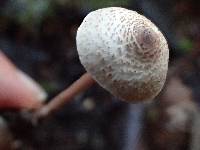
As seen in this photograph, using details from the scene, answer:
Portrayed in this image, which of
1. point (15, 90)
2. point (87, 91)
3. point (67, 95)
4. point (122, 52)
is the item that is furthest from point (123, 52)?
point (87, 91)

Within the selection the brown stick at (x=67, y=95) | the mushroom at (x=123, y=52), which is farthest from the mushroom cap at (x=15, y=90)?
the mushroom at (x=123, y=52)

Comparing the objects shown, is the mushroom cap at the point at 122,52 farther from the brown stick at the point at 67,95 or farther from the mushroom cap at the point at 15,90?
the mushroom cap at the point at 15,90

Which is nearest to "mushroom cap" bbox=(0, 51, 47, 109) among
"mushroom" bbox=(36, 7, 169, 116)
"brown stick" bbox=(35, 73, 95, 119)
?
"brown stick" bbox=(35, 73, 95, 119)

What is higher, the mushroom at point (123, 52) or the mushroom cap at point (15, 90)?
the mushroom at point (123, 52)

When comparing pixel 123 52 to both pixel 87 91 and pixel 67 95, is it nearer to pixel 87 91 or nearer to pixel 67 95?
pixel 67 95

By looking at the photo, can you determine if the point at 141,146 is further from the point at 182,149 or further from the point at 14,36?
the point at 14,36

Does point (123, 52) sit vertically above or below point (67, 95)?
above
